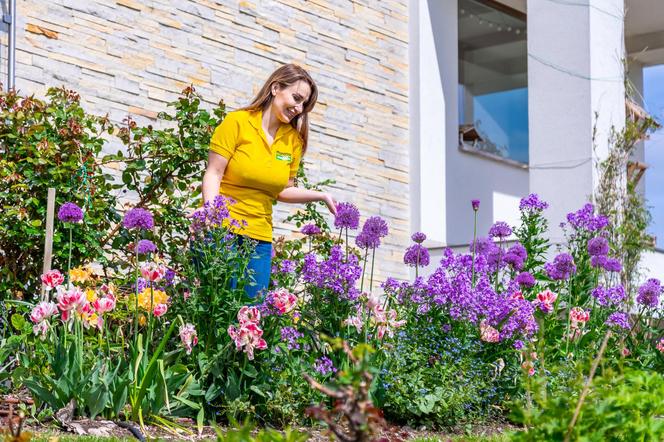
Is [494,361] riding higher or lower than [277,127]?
lower

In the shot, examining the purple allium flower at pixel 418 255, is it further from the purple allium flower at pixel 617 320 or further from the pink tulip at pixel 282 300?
the purple allium flower at pixel 617 320

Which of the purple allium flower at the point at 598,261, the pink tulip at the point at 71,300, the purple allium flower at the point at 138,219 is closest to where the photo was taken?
the pink tulip at the point at 71,300

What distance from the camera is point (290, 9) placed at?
26.2 feet

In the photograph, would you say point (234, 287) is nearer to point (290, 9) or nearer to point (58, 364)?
point (58, 364)

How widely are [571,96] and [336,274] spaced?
4763 mm

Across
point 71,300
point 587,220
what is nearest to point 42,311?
point 71,300

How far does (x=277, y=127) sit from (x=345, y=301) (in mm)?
948

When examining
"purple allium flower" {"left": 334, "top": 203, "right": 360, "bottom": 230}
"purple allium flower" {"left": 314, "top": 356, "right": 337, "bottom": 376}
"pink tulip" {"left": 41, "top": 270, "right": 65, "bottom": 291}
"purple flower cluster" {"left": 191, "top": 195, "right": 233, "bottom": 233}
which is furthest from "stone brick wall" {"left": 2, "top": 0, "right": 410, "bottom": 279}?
"purple allium flower" {"left": 314, "top": 356, "right": 337, "bottom": 376}

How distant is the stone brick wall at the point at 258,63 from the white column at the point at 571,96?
54.5 inches

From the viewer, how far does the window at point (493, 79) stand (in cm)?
1027

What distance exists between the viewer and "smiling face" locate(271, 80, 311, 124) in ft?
14.1

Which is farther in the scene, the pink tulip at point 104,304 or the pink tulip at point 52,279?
the pink tulip at point 52,279


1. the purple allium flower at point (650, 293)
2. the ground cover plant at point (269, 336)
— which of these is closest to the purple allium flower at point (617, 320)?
the ground cover plant at point (269, 336)

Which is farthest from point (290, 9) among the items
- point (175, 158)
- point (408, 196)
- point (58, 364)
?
point (58, 364)
